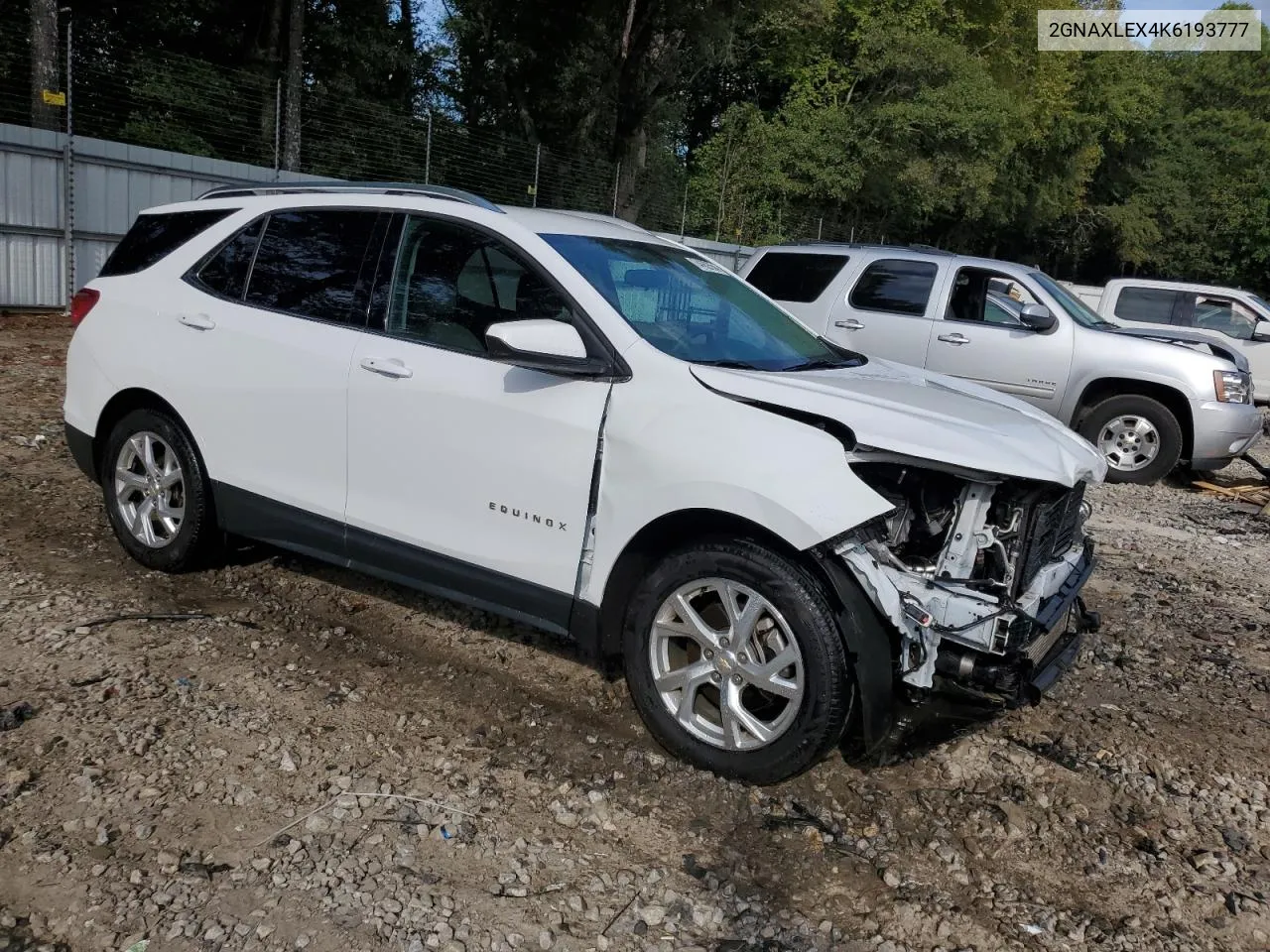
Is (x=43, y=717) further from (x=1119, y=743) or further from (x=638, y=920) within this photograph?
(x=1119, y=743)

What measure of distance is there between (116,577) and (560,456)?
8.54 ft

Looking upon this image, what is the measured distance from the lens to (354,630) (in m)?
4.53

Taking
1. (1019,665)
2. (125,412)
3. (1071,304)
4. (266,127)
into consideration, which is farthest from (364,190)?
(266,127)

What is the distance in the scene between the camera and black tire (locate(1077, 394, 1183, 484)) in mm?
8922

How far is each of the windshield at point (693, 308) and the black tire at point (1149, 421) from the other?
5.51 m

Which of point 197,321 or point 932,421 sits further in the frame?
point 197,321

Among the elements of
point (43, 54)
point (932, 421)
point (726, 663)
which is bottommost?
point (726, 663)

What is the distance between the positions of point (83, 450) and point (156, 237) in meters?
1.10

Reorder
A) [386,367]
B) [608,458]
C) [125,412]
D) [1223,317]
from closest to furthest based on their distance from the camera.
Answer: [608,458] → [386,367] → [125,412] → [1223,317]

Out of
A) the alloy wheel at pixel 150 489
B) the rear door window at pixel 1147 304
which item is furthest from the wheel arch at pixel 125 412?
the rear door window at pixel 1147 304

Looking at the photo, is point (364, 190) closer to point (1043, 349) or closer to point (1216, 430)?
point (1043, 349)

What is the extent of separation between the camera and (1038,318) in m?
9.04

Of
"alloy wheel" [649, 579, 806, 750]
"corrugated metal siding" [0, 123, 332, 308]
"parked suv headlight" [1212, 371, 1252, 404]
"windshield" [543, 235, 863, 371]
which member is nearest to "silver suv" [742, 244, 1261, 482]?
"parked suv headlight" [1212, 371, 1252, 404]

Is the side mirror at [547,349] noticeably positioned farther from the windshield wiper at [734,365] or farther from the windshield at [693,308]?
the windshield wiper at [734,365]
